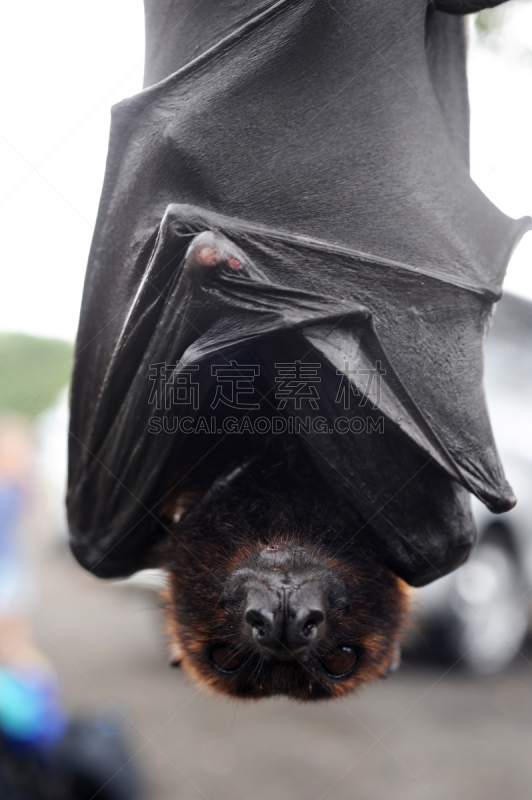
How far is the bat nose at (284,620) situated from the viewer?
1399 mm

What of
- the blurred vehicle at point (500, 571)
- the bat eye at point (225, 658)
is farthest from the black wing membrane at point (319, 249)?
the blurred vehicle at point (500, 571)

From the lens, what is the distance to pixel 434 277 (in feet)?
4.97

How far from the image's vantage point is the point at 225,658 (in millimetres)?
1742

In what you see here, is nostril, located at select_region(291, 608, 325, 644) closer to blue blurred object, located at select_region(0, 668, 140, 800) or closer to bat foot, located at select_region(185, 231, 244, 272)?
bat foot, located at select_region(185, 231, 244, 272)

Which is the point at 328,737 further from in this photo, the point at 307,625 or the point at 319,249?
the point at 319,249

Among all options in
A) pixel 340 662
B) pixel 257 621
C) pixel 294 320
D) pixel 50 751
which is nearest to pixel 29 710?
pixel 50 751

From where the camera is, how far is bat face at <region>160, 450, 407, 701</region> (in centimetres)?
145


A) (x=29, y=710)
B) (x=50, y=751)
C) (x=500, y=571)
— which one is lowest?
(x=500, y=571)

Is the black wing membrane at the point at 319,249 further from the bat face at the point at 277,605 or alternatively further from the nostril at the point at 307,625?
the nostril at the point at 307,625

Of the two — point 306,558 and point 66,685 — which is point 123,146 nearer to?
point 306,558

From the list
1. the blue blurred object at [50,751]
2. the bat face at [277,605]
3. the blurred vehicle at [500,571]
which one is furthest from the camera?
the blurred vehicle at [500,571]

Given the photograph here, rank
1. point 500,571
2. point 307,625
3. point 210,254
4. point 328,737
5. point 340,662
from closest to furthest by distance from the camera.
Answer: point 210,254, point 307,625, point 340,662, point 328,737, point 500,571

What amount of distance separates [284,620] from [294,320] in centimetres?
60

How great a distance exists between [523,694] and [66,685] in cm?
354
